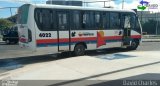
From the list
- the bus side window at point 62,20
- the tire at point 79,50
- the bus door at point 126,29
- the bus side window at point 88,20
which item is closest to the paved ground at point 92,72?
the bus side window at point 62,20

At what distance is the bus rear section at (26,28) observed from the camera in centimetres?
1619

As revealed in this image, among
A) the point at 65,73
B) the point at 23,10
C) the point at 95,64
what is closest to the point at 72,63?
the point at 95,64

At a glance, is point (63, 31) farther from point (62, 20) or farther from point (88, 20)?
point (88, 20)

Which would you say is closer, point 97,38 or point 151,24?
point 97,38

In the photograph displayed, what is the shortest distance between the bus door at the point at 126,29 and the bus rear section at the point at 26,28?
7.42 m

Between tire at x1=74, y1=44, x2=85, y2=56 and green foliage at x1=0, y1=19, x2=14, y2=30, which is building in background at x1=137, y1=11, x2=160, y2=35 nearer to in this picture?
green foliage at x1=0, y1=19, x2=14, y2=30

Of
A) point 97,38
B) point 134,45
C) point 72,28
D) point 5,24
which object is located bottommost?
point 134,45

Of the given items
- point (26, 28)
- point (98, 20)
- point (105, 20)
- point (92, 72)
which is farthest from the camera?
point (105, 20)

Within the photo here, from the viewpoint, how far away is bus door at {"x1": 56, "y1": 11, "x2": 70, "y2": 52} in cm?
1717

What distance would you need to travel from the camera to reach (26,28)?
16453 mm

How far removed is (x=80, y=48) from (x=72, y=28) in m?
1.39

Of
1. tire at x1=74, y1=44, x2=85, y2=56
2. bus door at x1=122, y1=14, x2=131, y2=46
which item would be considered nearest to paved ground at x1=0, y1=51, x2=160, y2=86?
tire at x1=74, y1=44, x2=85, y2=56

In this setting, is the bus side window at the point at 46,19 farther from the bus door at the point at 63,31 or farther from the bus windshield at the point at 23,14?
the bus windshield at the point at 23,14

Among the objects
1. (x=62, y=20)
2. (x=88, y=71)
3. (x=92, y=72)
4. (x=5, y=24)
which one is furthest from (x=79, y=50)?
(x=5, y=24)
